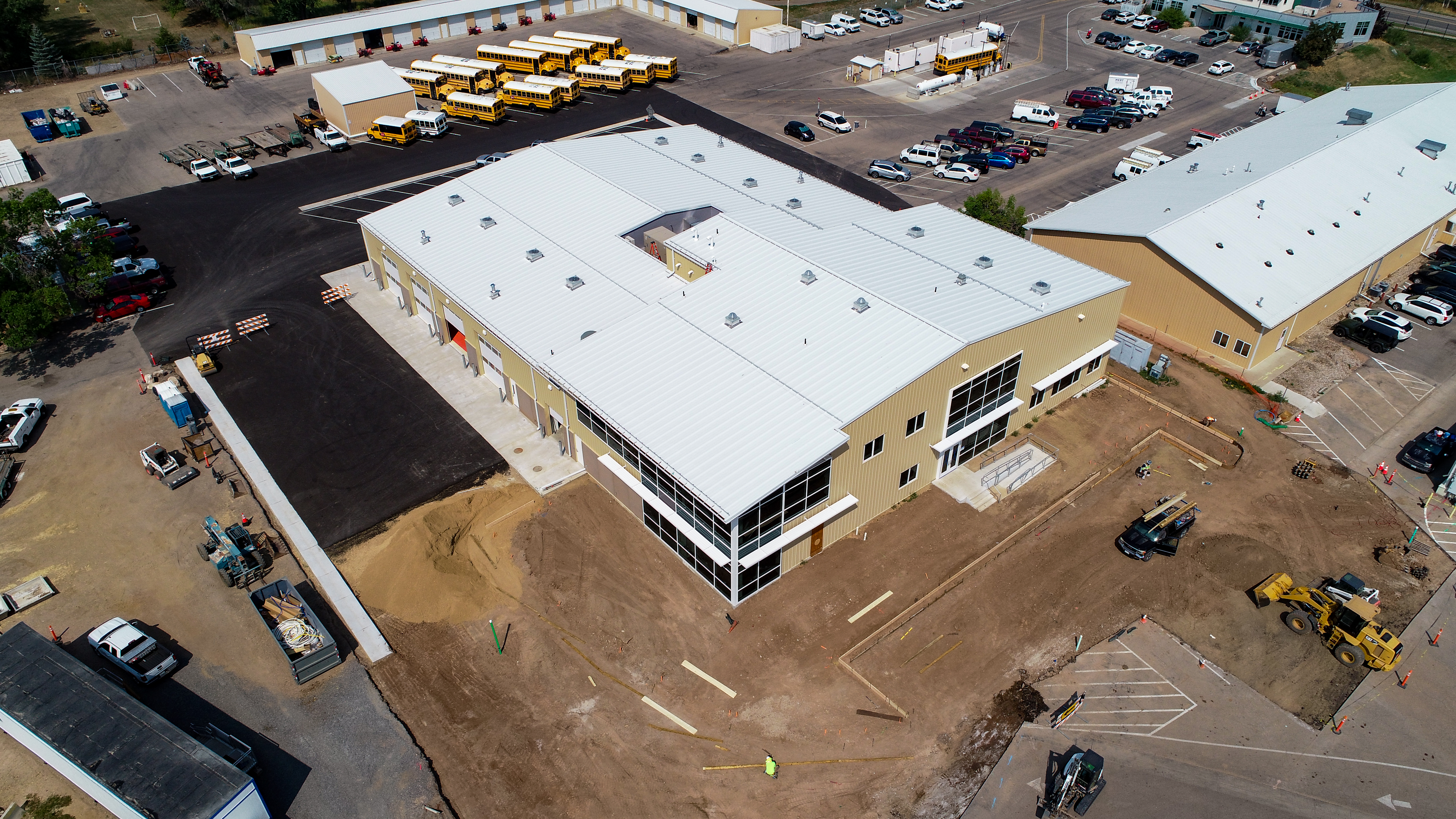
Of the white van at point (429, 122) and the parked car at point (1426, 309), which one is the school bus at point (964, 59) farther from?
the white van at point (429, 122)

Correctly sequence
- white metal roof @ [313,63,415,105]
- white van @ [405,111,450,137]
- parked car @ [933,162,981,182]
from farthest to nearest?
white van @ [405,111,450,137]
white metal roof @ [313,63,415,105]
parked car @ [933,162,981,182]

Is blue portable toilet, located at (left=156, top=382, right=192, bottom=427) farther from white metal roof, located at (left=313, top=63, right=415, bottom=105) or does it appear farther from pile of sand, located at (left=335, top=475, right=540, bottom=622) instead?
white metal roof, located at (left=313, top=63, right=415, bottom=105)

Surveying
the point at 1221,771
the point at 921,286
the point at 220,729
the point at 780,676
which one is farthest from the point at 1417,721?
the point at 220,729

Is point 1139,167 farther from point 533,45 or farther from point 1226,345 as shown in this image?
point 533,45

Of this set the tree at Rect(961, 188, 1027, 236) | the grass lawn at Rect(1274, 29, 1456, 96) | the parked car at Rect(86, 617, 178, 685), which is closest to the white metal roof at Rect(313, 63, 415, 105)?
the tree at Rect(961, 188, 1027, 236)

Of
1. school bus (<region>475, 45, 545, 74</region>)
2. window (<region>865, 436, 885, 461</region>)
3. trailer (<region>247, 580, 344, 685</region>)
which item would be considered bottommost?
trailer (<region>247, 580, 344, 685</region>)

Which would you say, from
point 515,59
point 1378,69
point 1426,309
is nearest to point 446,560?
point 1426,309

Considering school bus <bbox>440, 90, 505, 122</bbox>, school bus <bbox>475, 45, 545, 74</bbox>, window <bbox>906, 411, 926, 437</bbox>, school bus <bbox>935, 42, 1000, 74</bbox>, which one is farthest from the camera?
school bus <bbox>475, 45, 545, 74</bbox>
